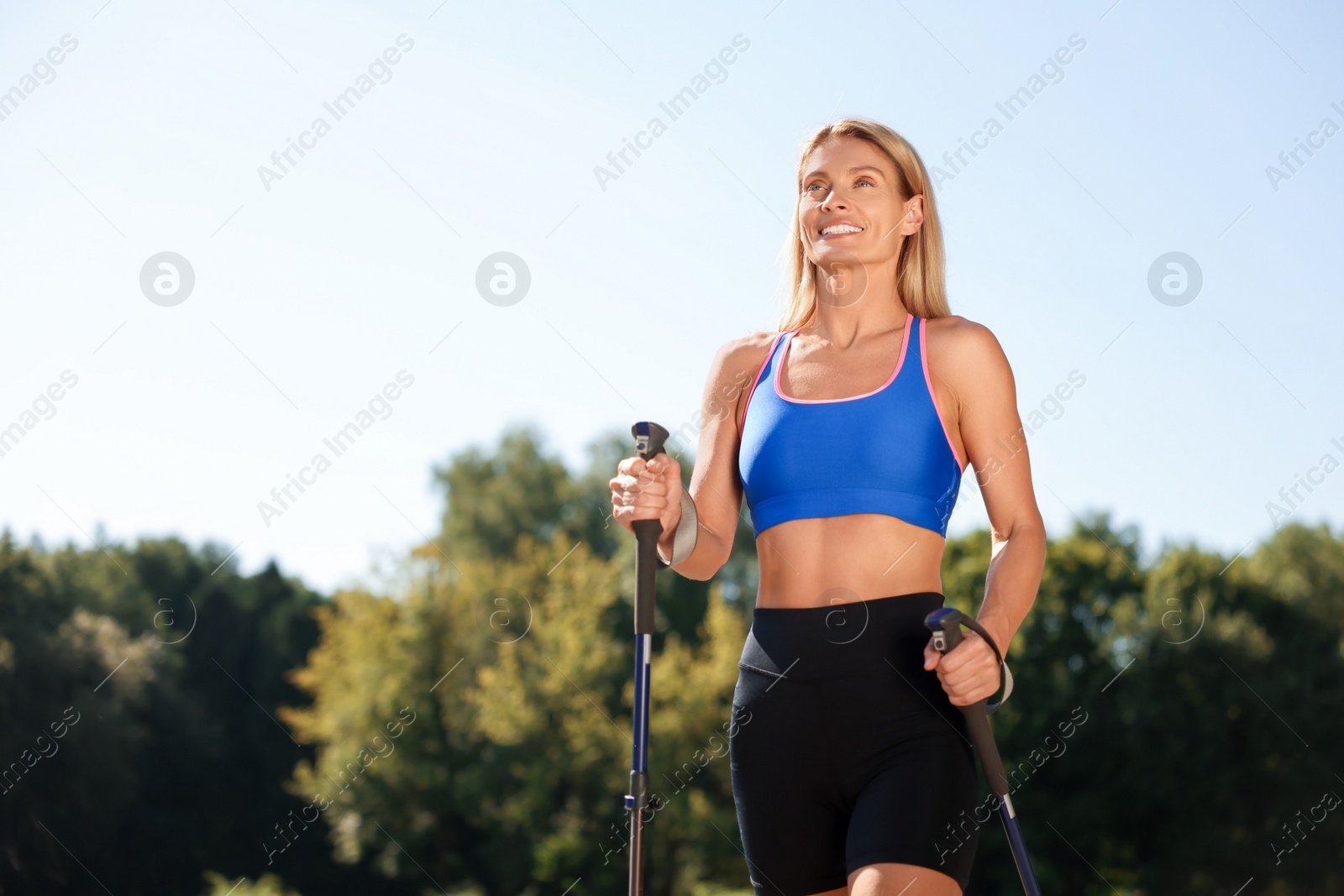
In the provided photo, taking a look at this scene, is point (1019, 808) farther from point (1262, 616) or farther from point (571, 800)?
point (571, 800)

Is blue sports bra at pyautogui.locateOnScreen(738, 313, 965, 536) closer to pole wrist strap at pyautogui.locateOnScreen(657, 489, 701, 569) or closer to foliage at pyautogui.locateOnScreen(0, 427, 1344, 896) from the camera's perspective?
pole wrist strap at pyautogui.locateOnScreen(657, 489, 701, 569)

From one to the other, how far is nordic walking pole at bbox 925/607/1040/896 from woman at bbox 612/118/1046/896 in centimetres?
4

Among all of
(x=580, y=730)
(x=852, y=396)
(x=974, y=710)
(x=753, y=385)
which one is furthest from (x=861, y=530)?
(x=580, y=730)

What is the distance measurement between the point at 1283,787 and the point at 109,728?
104 feet

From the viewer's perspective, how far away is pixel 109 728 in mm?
32281

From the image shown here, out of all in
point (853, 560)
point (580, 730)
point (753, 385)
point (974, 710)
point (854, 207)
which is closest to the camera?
point (974, 710)

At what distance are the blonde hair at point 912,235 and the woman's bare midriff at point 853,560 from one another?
663mm

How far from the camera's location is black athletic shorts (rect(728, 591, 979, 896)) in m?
2.60

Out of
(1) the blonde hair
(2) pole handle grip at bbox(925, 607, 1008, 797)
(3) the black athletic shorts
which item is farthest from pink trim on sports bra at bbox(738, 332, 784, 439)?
(2) pole handle grip at bbox(925, 607, 1008, 797)

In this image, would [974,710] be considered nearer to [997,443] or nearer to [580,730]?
[997,443]

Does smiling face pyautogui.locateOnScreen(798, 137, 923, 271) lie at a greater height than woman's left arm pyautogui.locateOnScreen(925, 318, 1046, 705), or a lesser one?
greater

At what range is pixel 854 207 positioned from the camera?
3.06 metres

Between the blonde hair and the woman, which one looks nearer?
the woman

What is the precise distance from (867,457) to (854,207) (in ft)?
2.20
